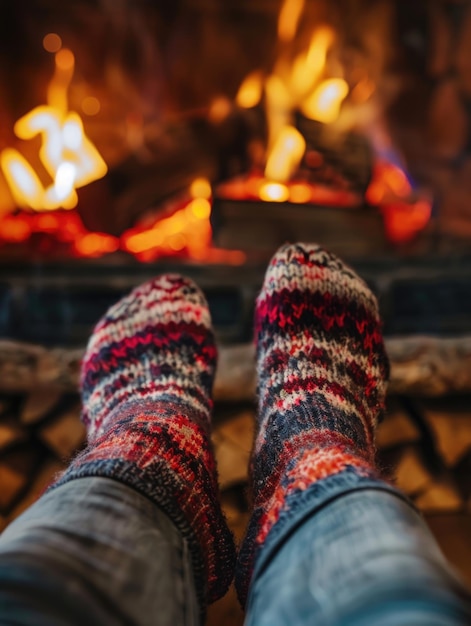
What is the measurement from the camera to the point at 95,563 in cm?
37

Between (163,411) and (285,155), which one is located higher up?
(285,155)

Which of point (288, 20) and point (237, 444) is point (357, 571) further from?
point (288, 20)

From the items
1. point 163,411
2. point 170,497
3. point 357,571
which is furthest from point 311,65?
point 357,571

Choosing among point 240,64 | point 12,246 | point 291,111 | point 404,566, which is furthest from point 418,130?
point 404,566

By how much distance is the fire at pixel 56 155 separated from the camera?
4.10 feet

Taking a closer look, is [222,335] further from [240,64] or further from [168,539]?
[240,64]

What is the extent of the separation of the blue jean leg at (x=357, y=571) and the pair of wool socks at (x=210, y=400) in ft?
0.12

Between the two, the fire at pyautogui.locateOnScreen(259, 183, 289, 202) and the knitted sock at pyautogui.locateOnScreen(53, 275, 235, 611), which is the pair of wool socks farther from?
the fire at pyautogui.locateOnScreen(259, 183, 289, 202)

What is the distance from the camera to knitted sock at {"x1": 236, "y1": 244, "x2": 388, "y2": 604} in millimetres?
562

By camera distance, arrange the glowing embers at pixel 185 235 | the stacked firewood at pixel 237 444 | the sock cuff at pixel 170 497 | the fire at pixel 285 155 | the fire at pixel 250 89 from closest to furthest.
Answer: the sock cuff at pixel 170 497 < the stacked firewood at pixel 237 444 < the glowing embers at pixel 185 235 < the fire at pixel 285 155 < the fire at pixel 250 89

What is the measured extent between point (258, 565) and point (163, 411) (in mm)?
255

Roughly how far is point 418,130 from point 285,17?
410 millimetres

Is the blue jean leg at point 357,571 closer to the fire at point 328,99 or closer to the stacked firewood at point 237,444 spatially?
the stacked firewood at point 237,444

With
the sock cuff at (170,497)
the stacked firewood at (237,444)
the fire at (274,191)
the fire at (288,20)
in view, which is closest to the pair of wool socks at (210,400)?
the sock cuff at (170,497)
